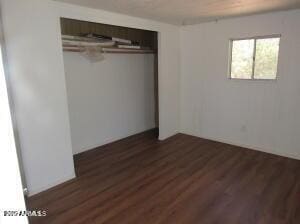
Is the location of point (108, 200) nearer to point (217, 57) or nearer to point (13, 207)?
point (13, 207)

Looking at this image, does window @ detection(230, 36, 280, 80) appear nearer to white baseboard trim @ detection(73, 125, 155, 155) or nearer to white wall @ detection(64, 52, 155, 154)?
white wall @ detection(64, 52, 155, 154)

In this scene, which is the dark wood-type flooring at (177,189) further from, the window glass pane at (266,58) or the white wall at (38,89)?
the window glass pane at (266,58)

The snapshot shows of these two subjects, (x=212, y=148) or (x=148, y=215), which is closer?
(x=148, y=215)

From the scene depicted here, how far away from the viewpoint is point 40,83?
2.45 m

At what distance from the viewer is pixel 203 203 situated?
7.82ft

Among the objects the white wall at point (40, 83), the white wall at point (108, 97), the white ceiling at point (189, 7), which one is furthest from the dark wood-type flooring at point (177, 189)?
the white ceiling at point (189, 7)

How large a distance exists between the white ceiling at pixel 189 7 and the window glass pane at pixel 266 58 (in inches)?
20.3

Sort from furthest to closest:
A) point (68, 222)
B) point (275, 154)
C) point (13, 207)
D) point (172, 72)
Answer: point (172, 72) < point (275, 154) < point (68, 222) < point (13, 207)

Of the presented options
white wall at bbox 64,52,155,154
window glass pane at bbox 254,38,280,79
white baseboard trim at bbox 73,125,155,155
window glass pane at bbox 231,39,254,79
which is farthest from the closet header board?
window glass pane at bbox 254,38,280,79

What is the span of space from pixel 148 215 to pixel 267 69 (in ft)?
9.72

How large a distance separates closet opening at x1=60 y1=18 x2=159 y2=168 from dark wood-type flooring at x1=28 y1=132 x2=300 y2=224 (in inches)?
21.1

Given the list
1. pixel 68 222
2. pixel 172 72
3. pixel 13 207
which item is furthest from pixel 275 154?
pixel 13 207

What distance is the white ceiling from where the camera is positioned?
103 inches

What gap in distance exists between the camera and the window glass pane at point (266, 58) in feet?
11.2
